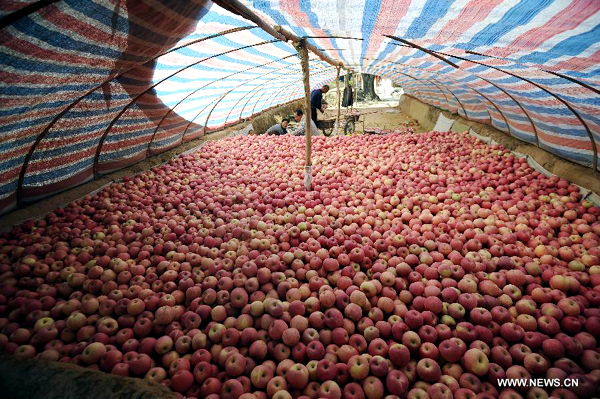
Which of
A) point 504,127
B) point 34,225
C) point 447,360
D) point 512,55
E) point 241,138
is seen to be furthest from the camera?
point 241,138

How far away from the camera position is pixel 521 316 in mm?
2242

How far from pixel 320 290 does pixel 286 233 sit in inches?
39.0

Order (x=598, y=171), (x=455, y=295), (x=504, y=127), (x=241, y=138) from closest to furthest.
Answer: (x=455, y=295), (x=598, y=171), (x=504, y=127), (x=241, y=138)

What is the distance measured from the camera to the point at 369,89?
26.3 metres

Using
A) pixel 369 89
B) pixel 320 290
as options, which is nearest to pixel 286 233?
pixel 320 290

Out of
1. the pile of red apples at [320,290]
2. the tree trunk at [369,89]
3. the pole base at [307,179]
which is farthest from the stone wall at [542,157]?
the tree trunk at [369,89]

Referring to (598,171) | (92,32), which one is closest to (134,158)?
(92,32)

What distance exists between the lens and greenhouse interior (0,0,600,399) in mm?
1889

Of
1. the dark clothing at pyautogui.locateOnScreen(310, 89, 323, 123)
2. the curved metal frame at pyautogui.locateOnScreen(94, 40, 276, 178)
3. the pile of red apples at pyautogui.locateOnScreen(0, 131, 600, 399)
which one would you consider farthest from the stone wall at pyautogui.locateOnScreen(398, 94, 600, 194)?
the curved metal frame at pyautogui.locateOnScreen(94, 40, 276, 178)

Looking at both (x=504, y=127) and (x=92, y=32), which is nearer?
(x=92, y=32)

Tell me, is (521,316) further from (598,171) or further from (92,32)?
(92,32)

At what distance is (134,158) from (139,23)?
4095 mm

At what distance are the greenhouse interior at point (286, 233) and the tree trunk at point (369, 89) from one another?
73.3 feet

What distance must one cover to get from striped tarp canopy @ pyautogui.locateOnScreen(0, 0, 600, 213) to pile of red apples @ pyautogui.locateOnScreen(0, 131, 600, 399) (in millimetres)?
914
